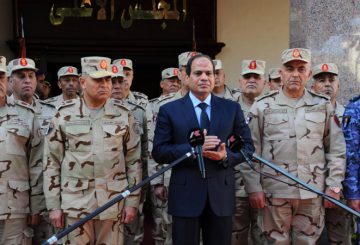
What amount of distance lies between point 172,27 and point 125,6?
3.05 ft

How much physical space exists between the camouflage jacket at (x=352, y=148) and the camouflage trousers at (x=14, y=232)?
2532 mm

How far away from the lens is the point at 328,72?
5832mm

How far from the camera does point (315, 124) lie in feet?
16.0

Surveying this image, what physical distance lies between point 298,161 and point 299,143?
0.47 feet

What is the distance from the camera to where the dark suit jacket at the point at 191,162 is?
13.3 ft

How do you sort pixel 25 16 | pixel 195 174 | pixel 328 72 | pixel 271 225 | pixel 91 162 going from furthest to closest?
pixel 25 16 < pixel 328 72 < pixel 271 225 < pixel 91 162 < pixel 195 174

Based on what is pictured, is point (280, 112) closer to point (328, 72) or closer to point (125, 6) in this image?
point (328, 72)

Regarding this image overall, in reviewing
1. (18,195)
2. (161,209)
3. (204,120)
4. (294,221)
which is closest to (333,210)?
(294,221)

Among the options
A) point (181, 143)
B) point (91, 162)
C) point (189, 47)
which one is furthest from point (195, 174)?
point (189, 47)

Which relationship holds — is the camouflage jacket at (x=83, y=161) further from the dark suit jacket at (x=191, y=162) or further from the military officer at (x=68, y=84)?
the military officer at (x=68, y=84)

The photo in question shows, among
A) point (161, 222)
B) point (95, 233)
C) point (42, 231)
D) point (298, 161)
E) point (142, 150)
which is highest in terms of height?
point (298, 161)

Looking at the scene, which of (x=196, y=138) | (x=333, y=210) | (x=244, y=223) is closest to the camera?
(x=196, y=138)

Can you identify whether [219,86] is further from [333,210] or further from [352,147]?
[352,147]

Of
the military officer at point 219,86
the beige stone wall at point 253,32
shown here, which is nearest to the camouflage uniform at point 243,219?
the military officer at point 219,86
